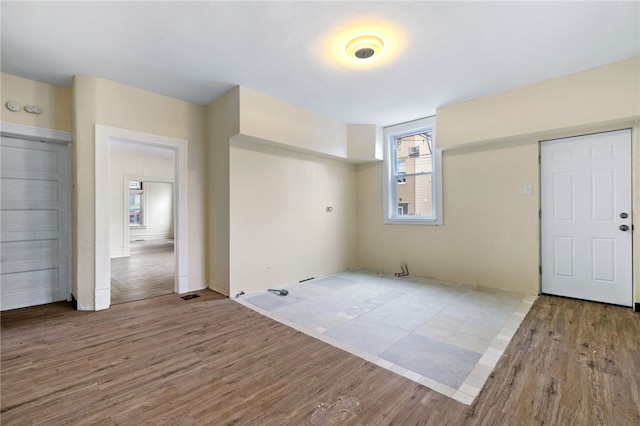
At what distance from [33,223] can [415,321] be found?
15.3 ft

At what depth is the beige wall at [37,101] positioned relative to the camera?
10.5 ft

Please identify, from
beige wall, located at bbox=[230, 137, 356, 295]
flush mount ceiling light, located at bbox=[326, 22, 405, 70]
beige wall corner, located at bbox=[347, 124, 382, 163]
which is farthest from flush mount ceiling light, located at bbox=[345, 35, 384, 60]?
beige wall corner, located at bbox=[347, 124, 382, 163]

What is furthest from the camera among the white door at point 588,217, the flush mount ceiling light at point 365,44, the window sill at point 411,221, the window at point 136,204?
the window at point 136,204

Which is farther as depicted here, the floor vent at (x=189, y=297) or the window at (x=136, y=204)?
the window at (x=136, y=204)

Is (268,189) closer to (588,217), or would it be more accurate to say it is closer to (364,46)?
(364,46)

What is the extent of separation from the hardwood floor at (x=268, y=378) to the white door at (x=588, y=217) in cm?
67

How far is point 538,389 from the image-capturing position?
5.99 ft

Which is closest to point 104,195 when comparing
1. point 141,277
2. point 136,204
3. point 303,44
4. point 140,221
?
point 141,277

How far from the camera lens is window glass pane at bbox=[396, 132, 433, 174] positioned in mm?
4900

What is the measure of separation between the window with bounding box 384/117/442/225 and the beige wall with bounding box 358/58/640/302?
0.19 meters

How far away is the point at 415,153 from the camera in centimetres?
507

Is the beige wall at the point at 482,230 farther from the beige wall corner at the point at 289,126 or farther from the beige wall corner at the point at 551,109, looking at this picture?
the beige wall corner at the point at 289,126

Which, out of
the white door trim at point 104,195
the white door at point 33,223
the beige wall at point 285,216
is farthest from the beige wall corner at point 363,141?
the white door at point 33,223

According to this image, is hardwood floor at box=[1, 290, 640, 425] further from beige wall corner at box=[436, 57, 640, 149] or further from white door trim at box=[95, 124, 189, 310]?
beige wall corner at box=[436, 57, 640, 149]
